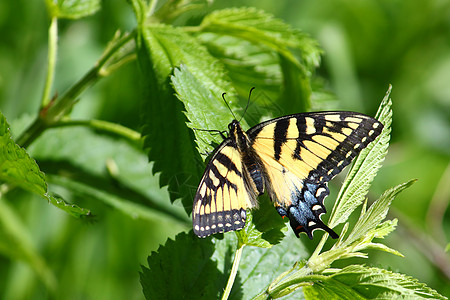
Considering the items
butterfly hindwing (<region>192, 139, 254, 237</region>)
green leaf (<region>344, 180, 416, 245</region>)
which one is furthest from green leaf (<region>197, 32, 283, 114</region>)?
green leaf (<region>344, 180, 416, 245</region>)

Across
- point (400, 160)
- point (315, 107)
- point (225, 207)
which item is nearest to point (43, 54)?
point (315, 107)

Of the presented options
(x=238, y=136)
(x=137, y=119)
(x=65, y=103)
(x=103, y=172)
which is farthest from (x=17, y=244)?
(x=238, y=136)

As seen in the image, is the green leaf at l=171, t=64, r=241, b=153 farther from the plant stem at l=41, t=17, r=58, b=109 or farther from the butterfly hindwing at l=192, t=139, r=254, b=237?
the plant stem at l=41, t=17, r=58, b=109

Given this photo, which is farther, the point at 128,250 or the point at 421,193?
the point at 421,193

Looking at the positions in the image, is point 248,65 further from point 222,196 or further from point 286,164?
point 222,196

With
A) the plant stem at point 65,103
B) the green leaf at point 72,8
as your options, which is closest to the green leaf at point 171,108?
the plant stem at point 65,103

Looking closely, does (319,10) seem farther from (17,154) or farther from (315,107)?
(17,154)
